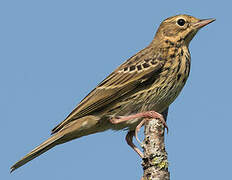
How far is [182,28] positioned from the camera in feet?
32.9

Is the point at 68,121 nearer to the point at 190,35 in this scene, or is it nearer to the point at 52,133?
the point at 52,133

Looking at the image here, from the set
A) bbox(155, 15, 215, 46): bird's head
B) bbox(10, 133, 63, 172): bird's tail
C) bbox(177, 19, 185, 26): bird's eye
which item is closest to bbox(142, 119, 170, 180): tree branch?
bbox(10, 133, 63, 172): bird's tail

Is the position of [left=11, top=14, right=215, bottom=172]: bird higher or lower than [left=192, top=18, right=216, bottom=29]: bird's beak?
lower

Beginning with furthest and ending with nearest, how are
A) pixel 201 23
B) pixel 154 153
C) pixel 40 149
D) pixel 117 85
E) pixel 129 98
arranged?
pixel 201 23
pixel 117 85
pixel 129 98
pixel 40 149
pixel 154 153

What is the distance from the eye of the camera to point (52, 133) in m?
9.10

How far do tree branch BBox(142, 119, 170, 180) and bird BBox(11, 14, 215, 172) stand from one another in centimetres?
189

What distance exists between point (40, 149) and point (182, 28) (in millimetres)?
3817

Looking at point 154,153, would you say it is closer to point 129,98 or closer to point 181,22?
point 129,98

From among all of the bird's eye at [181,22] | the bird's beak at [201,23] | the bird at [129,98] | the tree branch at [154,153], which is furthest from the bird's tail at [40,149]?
the bird's beak at [201,23]

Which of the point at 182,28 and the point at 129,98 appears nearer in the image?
the point at 129,98

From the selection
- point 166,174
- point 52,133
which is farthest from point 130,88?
point 166,174

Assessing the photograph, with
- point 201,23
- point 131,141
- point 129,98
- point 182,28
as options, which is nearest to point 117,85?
point 129,98

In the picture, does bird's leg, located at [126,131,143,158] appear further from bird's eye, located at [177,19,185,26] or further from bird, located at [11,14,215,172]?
bird's eye, located at [177,19,185,26]

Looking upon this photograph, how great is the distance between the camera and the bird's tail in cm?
849
